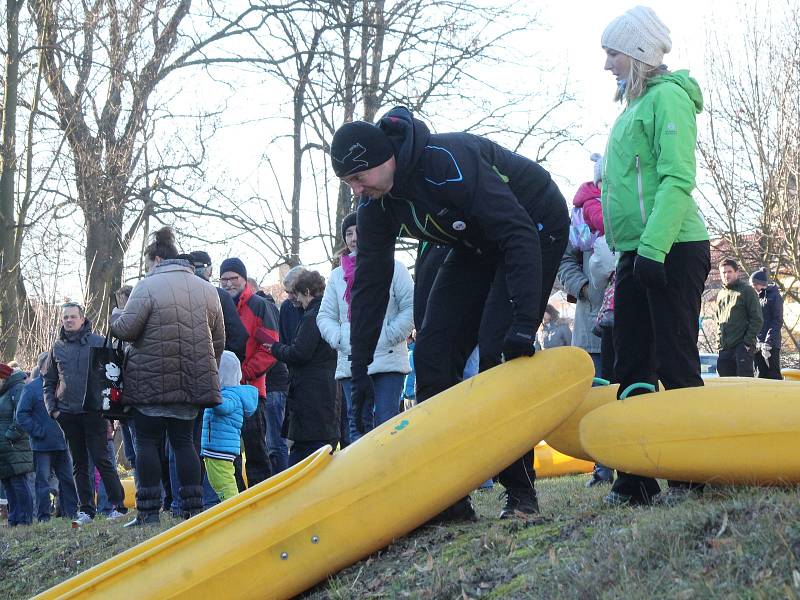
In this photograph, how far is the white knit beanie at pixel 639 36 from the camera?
476 centimetres

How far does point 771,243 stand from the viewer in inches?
824

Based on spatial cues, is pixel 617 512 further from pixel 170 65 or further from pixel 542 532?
pixel 170 65

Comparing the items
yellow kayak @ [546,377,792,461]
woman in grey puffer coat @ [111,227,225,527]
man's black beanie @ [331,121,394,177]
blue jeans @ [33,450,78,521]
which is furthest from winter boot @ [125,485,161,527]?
man's black beanie @ [331,121,394,177]

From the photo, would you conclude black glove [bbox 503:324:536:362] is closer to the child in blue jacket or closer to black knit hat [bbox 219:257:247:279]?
the child in blue jacket

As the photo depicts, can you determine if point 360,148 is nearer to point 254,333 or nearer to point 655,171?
point 655,171

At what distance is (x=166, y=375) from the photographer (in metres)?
7.51

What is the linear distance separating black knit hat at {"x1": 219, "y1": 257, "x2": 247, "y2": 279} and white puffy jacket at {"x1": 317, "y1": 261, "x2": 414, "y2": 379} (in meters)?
1.47

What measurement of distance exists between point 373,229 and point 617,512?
178 centimetres

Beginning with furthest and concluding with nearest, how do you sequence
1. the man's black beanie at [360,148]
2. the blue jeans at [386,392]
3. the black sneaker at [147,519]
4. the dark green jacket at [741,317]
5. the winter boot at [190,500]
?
the dark green jacket at [741,317]
the black sneaker at [147,519]
the blue jeans at [386,392]
the winter boot at [190,500]
the man's black beanie at [360,148]

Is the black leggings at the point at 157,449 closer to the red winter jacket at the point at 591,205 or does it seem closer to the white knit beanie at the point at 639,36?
the red winter jacket at the point at 591,205

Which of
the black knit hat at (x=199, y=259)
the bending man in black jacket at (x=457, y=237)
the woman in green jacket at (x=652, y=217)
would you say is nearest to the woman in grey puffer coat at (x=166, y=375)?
the black knit hat at (x=199, y=259)

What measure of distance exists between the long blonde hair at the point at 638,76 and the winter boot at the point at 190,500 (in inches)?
168

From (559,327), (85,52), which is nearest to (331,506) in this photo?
(559,327)

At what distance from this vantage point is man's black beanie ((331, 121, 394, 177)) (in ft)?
15.5
